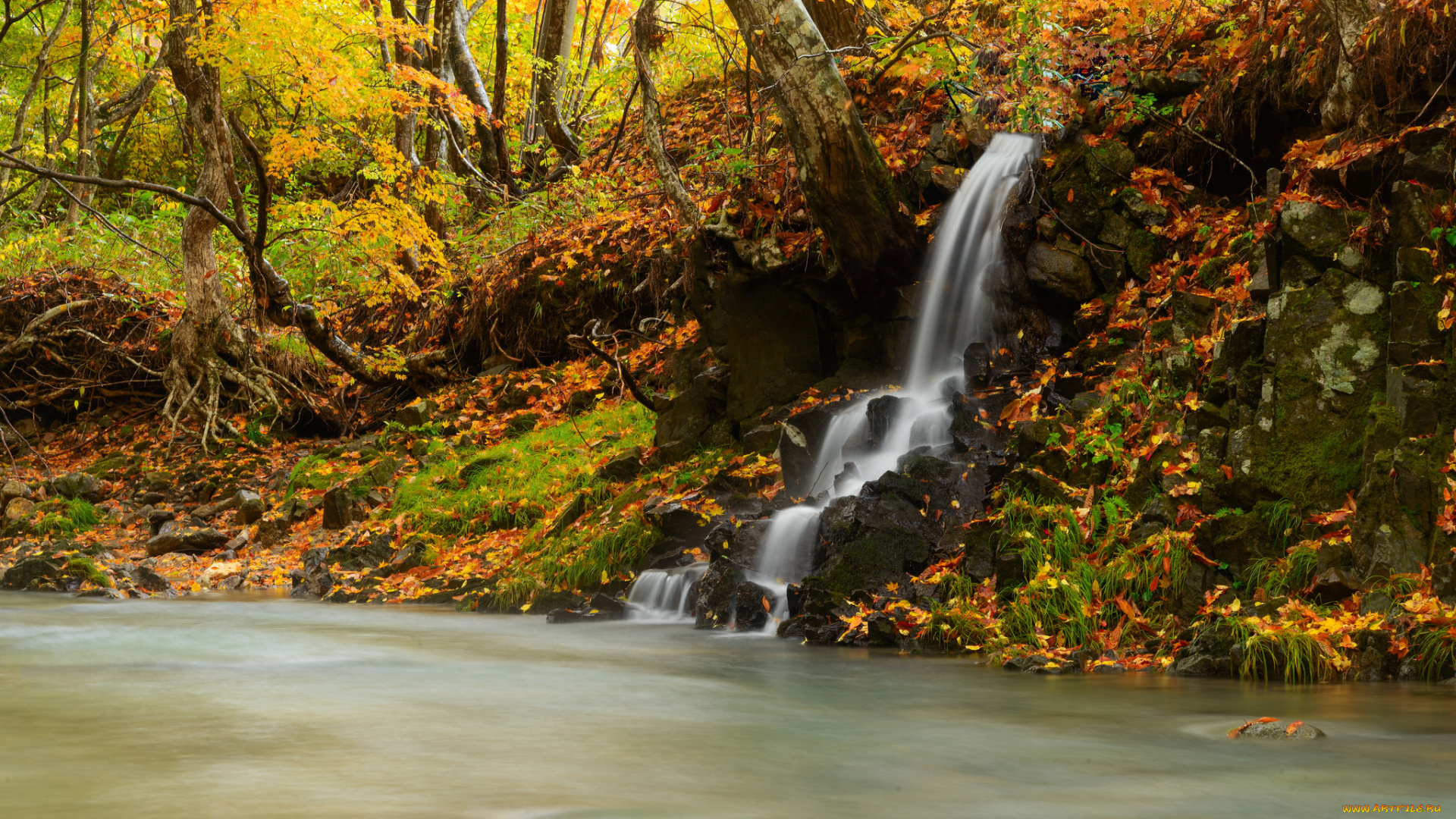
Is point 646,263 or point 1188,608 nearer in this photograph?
point 1188,608

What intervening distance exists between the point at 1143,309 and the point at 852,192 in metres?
2.54

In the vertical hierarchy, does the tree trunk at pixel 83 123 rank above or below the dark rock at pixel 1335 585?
above

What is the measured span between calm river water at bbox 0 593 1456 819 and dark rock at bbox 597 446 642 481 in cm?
384

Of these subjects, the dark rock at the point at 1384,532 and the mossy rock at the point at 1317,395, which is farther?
the mossy rock at the point at 1317,395

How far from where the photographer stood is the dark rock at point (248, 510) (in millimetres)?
12289

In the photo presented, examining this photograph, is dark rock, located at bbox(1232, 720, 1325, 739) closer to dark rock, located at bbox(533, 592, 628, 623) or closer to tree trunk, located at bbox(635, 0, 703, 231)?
dark rock, located at bbox(533, 592, 628, 623)

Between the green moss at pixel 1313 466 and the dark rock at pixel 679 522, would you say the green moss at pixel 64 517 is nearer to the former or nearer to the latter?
the dark rock at pixel 679 522

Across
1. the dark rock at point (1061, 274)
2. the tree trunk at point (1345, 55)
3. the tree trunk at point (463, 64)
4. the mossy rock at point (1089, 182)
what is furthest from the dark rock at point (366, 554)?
the tree trunk at point (1345, 55)

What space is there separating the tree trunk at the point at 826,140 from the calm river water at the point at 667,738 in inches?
158

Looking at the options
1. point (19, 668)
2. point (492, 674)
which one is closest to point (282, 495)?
point (19, 668)

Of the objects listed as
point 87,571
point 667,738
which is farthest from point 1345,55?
point 87,571

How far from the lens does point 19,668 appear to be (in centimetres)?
544

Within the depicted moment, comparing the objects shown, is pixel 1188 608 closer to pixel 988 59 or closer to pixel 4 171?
pixel 988 59

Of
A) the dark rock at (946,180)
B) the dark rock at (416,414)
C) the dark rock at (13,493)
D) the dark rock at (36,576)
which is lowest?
the dark rock at (36,576)
